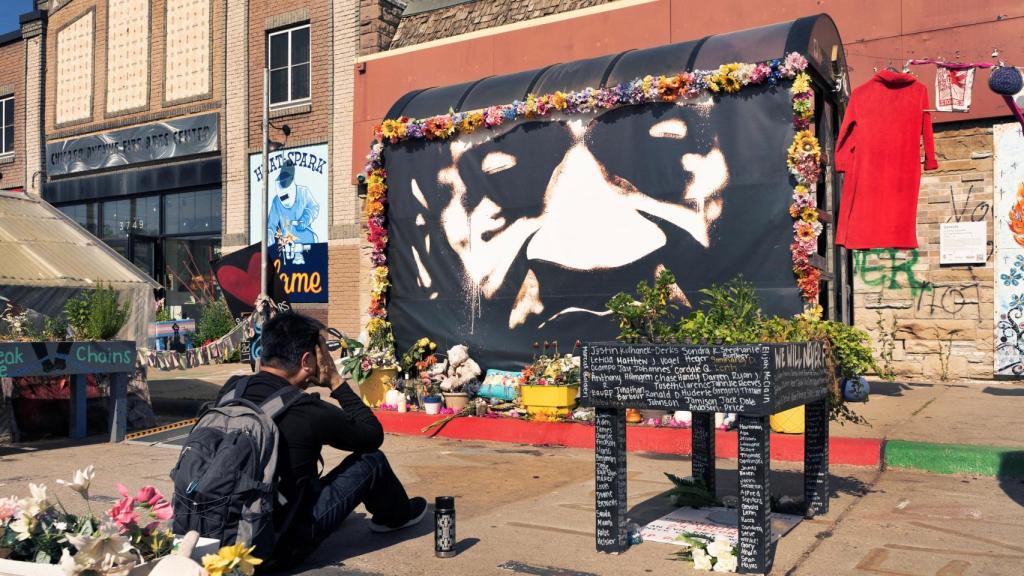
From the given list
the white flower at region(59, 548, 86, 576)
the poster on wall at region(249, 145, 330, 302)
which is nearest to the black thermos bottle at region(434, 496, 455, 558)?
the white flower at region(59, 548, 86, 576)

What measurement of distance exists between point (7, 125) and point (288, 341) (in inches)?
1056

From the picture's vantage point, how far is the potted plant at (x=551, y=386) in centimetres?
1006

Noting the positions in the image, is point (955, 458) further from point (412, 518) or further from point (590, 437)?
point (412, 518)

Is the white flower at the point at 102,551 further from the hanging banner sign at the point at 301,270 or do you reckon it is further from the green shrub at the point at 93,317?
the hanging banner sign at the point at 301,270

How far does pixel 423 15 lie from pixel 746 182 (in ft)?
36.4

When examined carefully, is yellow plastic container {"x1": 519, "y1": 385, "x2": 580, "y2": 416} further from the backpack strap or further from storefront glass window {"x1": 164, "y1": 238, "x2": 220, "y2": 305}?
storefront glass window {"x1": 164, "y1": 238, "x2": 220, "y2": 305}

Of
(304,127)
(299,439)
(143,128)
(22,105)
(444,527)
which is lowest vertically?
(444,527)

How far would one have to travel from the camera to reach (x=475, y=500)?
6.93 meters

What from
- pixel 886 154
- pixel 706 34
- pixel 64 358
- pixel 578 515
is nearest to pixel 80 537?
pixel 578 515

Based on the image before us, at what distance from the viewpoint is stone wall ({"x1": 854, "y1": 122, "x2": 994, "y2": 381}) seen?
12484 millimetres

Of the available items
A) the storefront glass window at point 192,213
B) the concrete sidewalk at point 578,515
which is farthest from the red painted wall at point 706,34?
the concrete sidewalk at point 578,515

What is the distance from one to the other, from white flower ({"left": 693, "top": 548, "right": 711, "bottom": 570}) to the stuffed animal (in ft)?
21.3

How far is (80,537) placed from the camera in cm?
371

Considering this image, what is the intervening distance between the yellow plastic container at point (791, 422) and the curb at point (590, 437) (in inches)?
7.7
